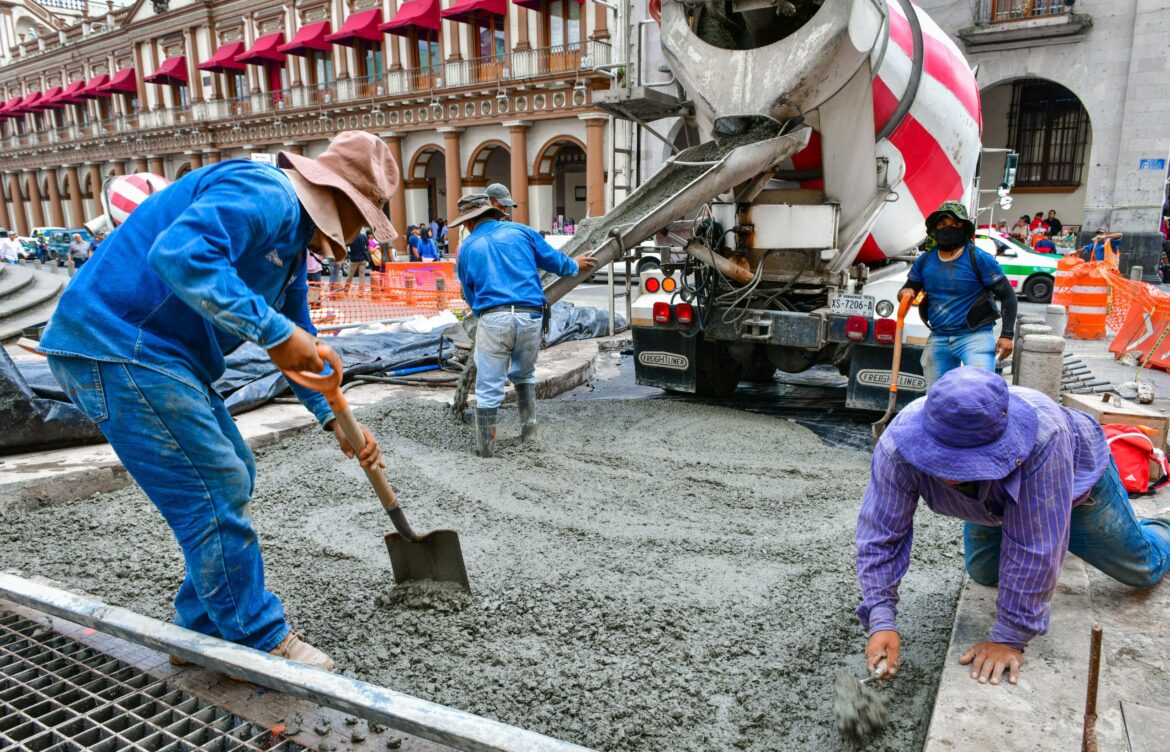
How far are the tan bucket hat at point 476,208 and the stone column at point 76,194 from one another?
1870 inches

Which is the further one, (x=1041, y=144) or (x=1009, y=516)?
(x=1041, y=144)

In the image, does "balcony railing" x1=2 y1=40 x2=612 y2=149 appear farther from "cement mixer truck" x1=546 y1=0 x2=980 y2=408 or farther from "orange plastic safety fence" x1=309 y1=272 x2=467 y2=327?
"cement mixer truck" x1=546 y1=0 x2=980 y2=408

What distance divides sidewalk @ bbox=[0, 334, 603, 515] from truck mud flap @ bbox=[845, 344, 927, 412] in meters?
2.66

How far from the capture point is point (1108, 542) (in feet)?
8.59

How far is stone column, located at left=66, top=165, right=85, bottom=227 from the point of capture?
144 feet

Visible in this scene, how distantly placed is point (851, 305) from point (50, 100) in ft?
164

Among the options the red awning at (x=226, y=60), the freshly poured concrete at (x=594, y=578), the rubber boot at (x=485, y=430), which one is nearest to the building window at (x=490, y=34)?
the red awning at (x=226, y=60)

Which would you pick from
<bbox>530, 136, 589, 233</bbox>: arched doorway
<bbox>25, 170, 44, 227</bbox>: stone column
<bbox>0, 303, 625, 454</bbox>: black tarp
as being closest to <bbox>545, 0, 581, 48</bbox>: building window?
<bbox>530, 136, 589, 233</bbox>: arched doorway

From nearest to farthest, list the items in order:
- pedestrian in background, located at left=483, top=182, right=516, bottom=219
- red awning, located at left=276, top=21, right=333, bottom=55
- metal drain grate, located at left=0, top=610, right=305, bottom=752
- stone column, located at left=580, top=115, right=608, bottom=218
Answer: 1. metal drain grate, located at left=0, top=610, right=305, bottom=752
2. pedestrian in background, located at left=483, top=182, right=516, bottom=219
3. stone column, located at left=580, top=115, right=608, bottom=218
4. red awning, located at left=276, top=21, right=333, bottom=55

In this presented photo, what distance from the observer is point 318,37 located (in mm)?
28828

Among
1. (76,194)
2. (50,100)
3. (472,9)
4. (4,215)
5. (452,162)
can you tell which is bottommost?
(4,215)

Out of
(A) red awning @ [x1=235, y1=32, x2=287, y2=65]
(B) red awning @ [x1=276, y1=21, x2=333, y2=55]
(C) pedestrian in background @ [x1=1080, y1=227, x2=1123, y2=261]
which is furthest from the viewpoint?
(A) red awning @ [x1=235, y1=32, x2=287, y2=65]

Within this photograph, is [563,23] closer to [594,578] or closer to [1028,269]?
[1028,269]

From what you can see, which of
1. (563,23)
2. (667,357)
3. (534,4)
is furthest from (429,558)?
(563,23)
